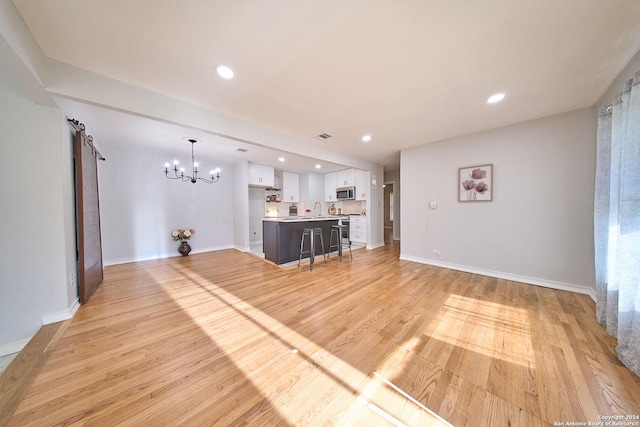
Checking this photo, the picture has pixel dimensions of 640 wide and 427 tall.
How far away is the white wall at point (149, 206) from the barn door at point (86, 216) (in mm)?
1619

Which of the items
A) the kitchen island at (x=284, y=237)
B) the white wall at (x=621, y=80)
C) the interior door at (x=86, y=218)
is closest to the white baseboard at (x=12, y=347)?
the interior door at (x=86, y=218)

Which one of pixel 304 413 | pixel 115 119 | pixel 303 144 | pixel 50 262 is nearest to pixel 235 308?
pixel 304 413

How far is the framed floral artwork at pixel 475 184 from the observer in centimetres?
341

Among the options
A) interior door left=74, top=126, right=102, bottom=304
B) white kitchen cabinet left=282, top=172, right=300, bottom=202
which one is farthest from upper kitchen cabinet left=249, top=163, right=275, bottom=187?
interior door left=74, top=126, right=102, bottom=304

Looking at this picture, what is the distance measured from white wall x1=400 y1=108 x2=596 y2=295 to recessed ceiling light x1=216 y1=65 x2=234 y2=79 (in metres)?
3.81

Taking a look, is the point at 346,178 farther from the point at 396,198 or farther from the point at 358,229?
the point at 396,198

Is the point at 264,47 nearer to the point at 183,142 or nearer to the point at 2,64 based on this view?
the point at 2,64

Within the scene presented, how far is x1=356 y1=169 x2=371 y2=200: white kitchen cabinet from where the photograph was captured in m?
5.63

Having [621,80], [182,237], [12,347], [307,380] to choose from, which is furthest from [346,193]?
[12,347]

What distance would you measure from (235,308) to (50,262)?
1990mm

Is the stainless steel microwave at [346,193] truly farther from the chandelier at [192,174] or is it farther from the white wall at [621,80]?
the white wall at [621,80]

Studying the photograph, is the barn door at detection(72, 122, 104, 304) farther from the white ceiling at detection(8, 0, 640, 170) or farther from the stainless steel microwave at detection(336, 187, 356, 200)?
the stainless steel microwave at detection(336, 187, 356, 200)

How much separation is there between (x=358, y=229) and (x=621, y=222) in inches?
186

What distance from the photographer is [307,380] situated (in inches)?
54.9
